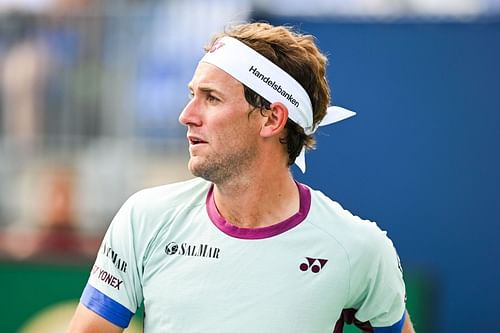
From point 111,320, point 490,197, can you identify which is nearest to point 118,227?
point 111,320

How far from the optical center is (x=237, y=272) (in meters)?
4.17

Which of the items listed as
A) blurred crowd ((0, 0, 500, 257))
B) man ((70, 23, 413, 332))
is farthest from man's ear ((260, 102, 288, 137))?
blurred crowd ((0, 0, 500, 257))

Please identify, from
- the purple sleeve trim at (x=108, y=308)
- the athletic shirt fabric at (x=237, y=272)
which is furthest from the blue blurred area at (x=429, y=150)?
the purple sleeve trim at (x=108, y=308)

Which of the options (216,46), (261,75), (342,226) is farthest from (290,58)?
(342,226)

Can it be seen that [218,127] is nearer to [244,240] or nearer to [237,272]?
[244,240]

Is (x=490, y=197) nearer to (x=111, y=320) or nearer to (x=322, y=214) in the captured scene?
(x=322, y=214)

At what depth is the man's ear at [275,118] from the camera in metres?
4.38

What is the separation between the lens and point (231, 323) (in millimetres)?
4109

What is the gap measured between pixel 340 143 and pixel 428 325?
4.28ft

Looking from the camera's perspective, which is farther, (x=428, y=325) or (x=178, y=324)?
(x=428, y=325)

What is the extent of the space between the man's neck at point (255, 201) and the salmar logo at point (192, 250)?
14 centimetres

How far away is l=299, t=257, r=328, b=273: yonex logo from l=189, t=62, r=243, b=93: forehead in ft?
2.18

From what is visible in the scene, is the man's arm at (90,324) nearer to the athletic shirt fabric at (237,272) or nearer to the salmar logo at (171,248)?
the athletic shirt fabric at (237,272)

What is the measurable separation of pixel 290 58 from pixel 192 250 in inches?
31.5
